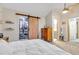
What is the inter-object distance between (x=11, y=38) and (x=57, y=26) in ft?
3.57

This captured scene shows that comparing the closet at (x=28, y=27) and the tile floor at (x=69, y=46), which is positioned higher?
the closet at (x=28, y=27)

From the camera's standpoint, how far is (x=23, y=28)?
117 inches

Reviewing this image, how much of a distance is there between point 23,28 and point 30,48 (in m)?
0.52

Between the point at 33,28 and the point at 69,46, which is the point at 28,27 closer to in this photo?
the point at 33,28

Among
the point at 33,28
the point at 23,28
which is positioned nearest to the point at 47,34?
the point at 33,28

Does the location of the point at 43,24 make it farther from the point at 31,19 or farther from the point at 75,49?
the point at 75,49

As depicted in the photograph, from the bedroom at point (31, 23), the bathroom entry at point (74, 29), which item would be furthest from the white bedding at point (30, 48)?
the bathroom entry at point (74, 29)

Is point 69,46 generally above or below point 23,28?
below

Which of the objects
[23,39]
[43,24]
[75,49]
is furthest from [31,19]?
Result: [75,49]

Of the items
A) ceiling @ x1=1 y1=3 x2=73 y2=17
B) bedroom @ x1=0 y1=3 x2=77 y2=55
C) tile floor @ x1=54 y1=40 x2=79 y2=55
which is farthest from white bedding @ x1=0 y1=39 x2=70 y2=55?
ceiling @ x1=1 y1=3 x2=73 y2=17

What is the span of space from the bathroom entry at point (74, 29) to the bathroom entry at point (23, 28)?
3.30ft

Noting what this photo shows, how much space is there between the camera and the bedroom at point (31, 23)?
2736 millimetres

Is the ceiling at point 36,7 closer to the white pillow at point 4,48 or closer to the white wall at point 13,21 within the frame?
the white wall at point 13,21

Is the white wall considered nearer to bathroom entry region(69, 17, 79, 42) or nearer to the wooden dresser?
the wooden dresser
